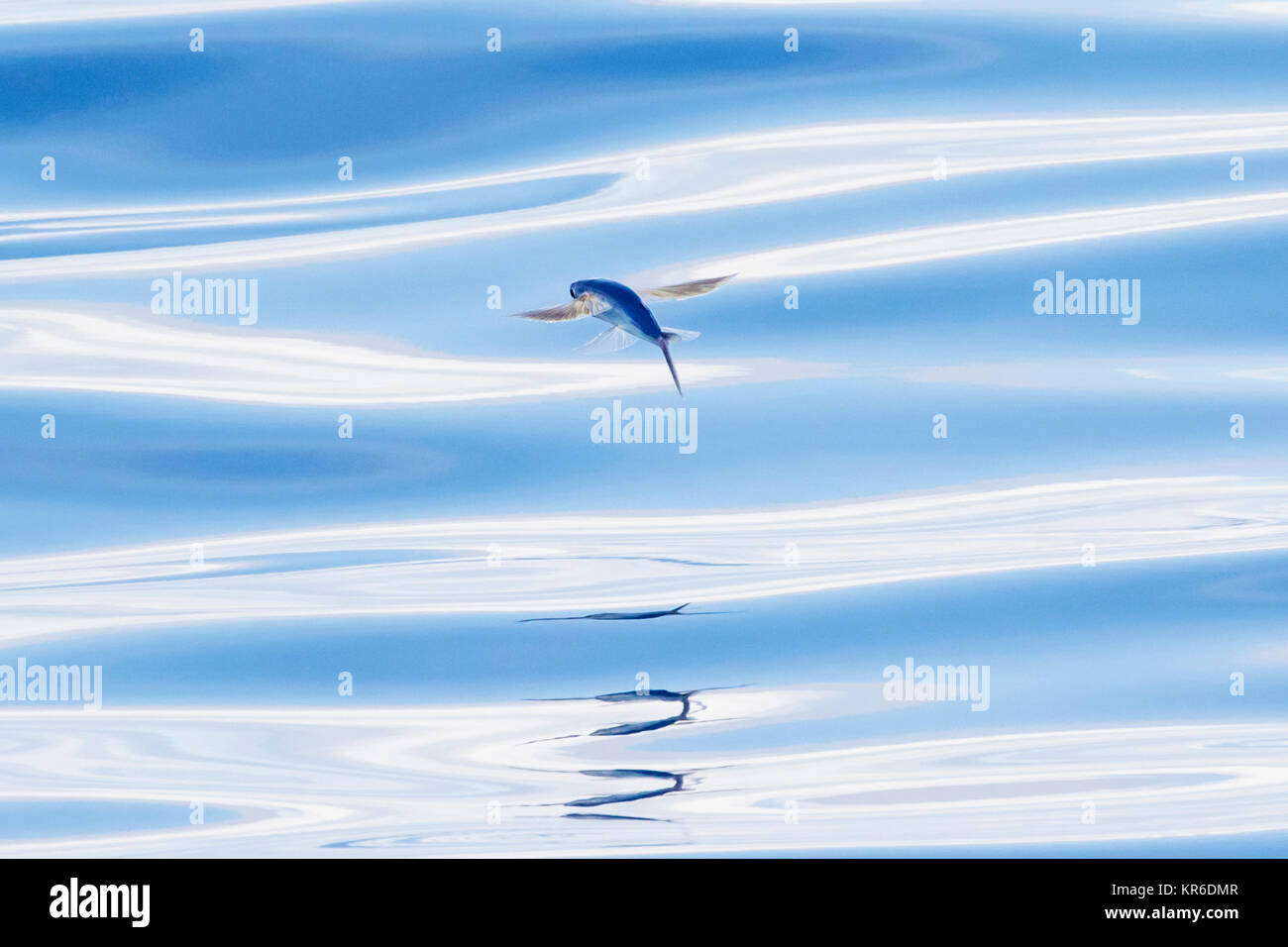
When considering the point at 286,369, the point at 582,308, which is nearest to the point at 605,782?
the point at 582,308

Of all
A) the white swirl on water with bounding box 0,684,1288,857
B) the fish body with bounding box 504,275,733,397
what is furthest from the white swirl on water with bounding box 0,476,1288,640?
the fish body with bounding box 504,275,733,397

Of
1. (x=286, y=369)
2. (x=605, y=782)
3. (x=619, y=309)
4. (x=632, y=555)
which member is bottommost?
(x=605, y=782)

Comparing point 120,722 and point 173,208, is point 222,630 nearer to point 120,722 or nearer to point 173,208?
point 120,722

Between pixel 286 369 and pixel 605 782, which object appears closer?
pixel 605 782

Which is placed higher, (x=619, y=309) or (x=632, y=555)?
(x=619, y=309)

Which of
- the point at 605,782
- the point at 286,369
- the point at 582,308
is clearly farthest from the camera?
the point at 286,369

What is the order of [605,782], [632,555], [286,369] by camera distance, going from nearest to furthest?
[605,782]
[632,555]
[286,369]

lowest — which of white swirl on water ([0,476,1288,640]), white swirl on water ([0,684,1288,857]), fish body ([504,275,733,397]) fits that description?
white swirl on water ([0,684,1288,857])

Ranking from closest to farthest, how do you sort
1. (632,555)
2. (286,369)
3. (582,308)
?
(582,308) → (632,555) → (286,369)

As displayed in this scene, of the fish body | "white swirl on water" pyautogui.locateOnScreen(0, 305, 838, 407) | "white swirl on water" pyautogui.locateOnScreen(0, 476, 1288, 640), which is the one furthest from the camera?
"white swirl on water" pyautogui.locateOnScreen(0, 305, 838, 407)

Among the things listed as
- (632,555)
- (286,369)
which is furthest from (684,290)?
(286,369)

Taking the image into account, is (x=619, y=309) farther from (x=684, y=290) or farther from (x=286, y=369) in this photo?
(x=286, y=369)

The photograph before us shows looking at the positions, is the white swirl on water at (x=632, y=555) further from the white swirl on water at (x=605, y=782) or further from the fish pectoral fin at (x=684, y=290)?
the fish pectoral fin at (x=684, y=290)

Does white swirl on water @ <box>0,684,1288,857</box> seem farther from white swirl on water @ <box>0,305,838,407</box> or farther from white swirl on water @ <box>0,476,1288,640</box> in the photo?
white swirl on water @ <box>0,305,838,407</box>
